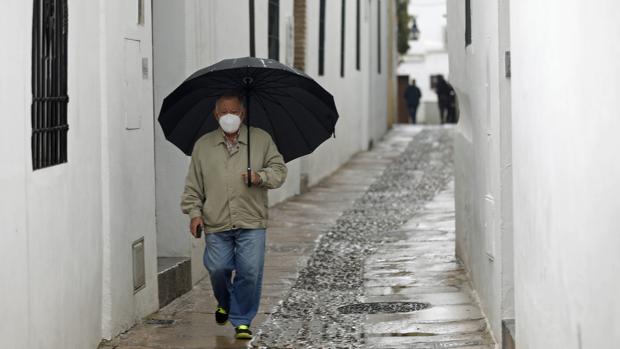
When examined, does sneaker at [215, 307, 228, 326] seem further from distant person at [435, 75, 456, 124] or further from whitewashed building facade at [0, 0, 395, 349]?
distant person at [435, 75, 456, 124]

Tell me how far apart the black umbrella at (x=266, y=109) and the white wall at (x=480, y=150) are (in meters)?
1.11

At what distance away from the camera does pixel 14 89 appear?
658 cm

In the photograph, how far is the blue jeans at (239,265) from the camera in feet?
29.2

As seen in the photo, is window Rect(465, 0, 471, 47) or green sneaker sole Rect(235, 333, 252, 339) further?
window Rect(465, 0, 471, 47)

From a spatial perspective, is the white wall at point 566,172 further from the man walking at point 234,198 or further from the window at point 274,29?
the window at point 274,29

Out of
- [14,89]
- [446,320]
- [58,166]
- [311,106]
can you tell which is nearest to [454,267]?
[446,320]

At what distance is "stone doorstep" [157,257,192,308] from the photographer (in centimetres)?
1043

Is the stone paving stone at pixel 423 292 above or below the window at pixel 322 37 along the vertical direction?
below

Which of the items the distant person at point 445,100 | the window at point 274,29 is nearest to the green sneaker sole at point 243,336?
the window at point 274,29

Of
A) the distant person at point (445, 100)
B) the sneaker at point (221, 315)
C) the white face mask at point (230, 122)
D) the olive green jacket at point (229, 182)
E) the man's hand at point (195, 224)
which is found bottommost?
Answer: the sneaker at point (221, 315)

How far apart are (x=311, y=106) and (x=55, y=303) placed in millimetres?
2594

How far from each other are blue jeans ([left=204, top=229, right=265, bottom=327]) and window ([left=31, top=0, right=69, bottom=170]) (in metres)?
1.57

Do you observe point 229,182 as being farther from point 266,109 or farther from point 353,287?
point 353,287

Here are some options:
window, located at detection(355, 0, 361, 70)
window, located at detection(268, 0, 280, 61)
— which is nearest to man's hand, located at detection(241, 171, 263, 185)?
window, located at detection(268, 0, 280, 61)
